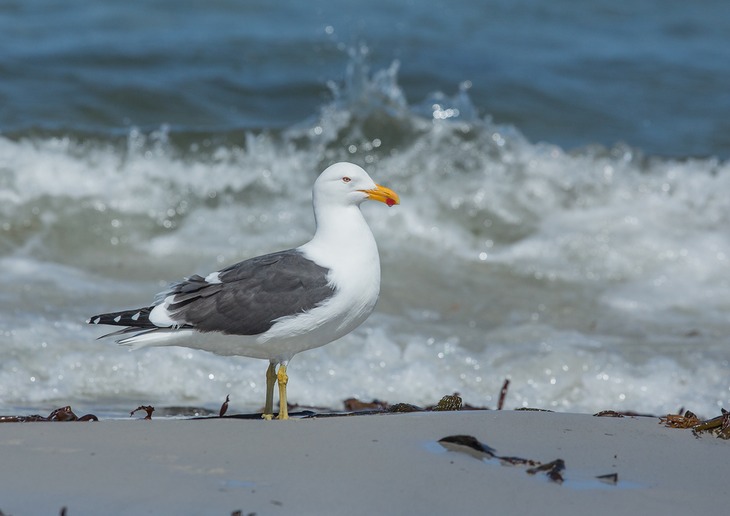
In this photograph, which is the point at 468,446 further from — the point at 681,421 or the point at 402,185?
the point at 402,185

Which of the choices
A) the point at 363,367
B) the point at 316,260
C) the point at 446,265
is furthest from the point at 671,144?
the point at 316,260

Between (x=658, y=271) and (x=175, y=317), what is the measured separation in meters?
5.19

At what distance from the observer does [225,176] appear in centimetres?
949

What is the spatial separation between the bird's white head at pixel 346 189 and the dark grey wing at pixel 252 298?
0.39 m

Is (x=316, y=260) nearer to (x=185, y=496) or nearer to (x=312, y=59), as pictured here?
(x=185, y=496)

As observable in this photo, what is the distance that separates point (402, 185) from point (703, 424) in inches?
226

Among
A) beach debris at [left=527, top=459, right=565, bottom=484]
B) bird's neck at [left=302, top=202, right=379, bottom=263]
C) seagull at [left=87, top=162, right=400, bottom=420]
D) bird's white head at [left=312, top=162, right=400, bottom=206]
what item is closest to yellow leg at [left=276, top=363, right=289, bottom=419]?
seagull at [left=87, top=162, right=400, bottom=420]

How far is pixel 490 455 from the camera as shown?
3547 mm

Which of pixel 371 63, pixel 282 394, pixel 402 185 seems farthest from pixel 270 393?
pixel 371 63

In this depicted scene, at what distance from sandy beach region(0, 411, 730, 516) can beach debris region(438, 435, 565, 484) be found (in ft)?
0.06

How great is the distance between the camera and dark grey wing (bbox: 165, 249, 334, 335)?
4.16 metres

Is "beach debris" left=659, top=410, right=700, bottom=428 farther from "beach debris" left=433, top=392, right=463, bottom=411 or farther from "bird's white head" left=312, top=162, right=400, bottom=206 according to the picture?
"bird's white head" left=312, top=162, right=400, bottom=206

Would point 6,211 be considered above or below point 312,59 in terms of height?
below

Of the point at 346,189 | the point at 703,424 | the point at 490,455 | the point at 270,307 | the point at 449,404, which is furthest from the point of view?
the point at 346,189
